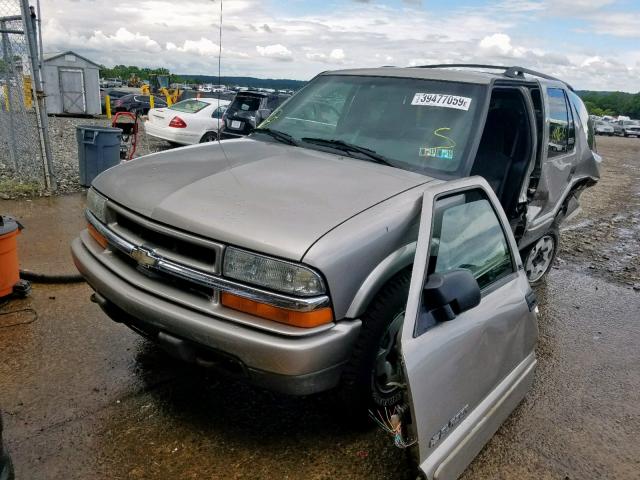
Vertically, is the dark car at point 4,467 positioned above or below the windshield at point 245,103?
below

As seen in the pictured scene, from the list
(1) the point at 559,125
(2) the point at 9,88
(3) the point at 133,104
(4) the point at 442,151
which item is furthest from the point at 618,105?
(4) the point at 442,151

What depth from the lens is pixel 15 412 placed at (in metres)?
2.73

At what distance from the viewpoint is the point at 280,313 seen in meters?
2.15

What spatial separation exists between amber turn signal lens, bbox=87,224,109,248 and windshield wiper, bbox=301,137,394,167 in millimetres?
1441

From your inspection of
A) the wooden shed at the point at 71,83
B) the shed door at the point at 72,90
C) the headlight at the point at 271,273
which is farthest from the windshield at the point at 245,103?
the shed door at the point at 72,90

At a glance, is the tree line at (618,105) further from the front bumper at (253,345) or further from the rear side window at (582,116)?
the front bumper at (253,345)

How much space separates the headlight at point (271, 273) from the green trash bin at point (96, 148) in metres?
6.07

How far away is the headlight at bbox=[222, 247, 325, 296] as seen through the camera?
6.93 feet

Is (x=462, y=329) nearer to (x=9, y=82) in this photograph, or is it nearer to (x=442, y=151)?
(x=442, y=151)

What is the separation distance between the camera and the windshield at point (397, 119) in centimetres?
317

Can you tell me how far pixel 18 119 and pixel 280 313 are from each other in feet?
25.7

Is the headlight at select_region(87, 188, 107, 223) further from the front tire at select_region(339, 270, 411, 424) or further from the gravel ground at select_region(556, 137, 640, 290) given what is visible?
the gravel ground at select_region(556, 137, 640, 290)

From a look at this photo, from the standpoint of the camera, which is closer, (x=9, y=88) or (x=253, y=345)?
(x=253, y=345)

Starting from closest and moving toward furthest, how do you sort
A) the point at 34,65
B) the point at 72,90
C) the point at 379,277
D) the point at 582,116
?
the point at 379,277
the point at 582,116
the point at 34,65
the point at 72,90
